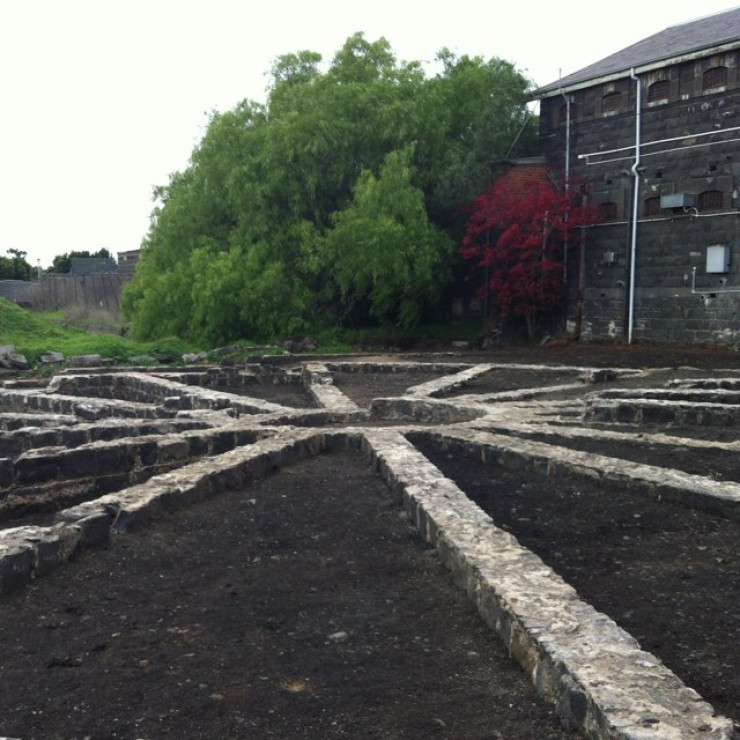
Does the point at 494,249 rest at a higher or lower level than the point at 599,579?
higher

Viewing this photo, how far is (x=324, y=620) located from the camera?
13.1 ft

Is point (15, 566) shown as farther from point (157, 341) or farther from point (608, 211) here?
point (608, 211)

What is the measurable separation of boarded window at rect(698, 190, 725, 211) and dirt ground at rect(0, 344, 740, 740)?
15.4 metres

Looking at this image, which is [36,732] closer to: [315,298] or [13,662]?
[13,662]

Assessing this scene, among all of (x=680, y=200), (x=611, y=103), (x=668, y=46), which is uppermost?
(x=668, y=46)

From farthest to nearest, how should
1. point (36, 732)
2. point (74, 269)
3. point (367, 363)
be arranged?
point (74, 269) → point (367, 363) → point (36, 732)

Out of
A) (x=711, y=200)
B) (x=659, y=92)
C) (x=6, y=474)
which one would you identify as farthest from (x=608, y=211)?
(x=6, y=474)

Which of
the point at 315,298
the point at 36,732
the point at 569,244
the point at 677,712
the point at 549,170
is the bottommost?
the point at 36,732

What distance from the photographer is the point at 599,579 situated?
4512 mm

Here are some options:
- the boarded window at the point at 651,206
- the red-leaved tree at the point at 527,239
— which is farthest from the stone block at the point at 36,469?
the boarded window at the point at 651,206

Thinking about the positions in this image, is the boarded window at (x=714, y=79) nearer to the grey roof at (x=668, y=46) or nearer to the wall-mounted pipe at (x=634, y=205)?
the grey roof at (x=668, y=46)

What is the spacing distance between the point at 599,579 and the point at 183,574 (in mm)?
2465

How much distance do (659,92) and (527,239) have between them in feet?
16.3

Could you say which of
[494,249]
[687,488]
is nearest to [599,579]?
[687,488]
